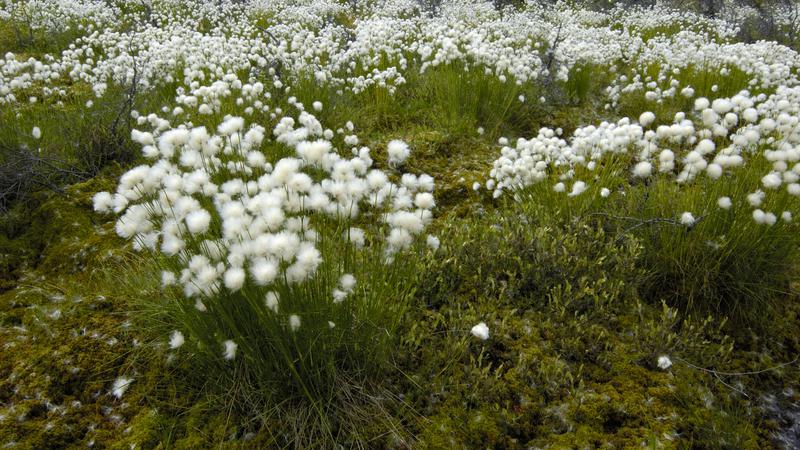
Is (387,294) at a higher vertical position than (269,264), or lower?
lower

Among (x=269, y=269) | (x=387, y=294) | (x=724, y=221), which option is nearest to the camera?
(x=269, y=269)

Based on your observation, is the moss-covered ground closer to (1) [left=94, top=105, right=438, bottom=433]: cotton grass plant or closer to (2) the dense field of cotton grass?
(2) the dense field of cotton grass

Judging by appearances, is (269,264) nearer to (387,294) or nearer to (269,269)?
(269,269)

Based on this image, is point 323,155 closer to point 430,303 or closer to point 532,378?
point 430,303

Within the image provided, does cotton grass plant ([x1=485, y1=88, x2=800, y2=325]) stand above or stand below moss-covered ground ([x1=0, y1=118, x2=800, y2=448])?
above

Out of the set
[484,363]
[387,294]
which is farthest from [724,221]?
[387,294]

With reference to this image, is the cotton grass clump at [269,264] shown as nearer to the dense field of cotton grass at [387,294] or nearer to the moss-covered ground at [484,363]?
the dense field of cotton grass at [387,294]

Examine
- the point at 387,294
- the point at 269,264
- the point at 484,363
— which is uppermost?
the point at 269,264

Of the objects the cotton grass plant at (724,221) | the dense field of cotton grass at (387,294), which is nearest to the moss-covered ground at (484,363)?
the dense field of cotton grass at (387,294)

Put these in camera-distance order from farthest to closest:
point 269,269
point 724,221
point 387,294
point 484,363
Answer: point 724,221 < point 484,363 < point 387,294 < point 269,269

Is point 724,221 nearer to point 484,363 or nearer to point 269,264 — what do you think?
point 484,363

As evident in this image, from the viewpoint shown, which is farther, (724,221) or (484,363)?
(724,221)

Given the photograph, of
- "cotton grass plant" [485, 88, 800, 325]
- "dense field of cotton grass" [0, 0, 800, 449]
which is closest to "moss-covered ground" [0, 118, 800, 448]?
"dense field of cotton grass" [0, 0, 800, 449]

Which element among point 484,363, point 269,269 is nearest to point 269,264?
point 269,269
